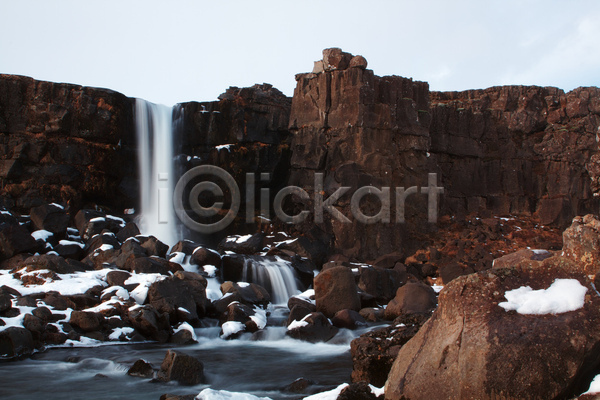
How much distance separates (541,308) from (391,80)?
22426mm

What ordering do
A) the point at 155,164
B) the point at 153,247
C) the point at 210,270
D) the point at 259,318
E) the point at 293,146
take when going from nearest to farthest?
the point at 259,318
the point at 210,270
the point at 153,247
the point at 155,164
the point at 293,146

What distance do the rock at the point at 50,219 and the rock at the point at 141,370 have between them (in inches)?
492

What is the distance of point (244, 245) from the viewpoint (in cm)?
2380

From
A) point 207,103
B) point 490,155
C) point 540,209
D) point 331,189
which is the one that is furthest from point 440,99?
point 207,103

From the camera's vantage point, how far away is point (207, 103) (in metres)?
28.5

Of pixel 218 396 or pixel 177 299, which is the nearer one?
pixel 218 396

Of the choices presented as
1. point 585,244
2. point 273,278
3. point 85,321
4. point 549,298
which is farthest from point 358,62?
point 549,298

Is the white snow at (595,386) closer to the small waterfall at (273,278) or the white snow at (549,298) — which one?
the white snow at (549,298)

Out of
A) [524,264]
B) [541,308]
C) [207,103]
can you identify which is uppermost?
[207,103]

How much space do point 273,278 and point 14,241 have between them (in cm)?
907

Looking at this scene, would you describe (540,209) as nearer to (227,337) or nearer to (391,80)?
(391,80)

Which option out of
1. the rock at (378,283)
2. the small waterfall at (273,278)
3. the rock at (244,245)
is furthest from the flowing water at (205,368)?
the rock at (244,245)

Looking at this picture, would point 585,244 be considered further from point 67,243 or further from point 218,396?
point 67,243

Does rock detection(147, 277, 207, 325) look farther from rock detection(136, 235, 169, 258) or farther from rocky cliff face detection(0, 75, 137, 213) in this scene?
rocky cliff face detection(0, 75, 137, 213)
